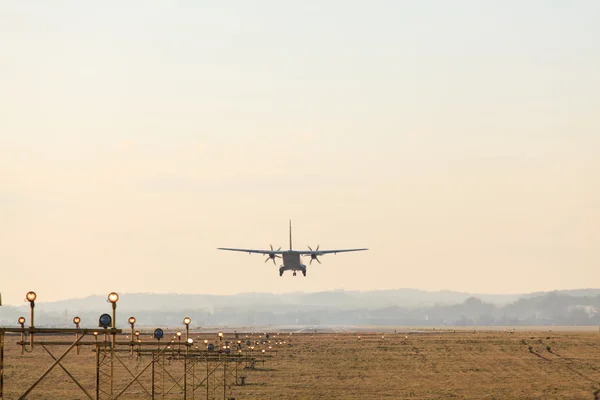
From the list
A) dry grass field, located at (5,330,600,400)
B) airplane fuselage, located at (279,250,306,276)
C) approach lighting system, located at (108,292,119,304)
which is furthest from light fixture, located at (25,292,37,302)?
airplane fuselage, located at (279,250,306,276)

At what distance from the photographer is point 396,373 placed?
368ft

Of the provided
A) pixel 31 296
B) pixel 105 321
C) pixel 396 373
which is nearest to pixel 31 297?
pixel 31 296

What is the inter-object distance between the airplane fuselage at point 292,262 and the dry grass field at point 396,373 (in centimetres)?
1757

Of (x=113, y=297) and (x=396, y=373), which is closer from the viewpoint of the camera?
(x=113, y=297)

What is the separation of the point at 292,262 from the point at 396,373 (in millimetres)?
78579

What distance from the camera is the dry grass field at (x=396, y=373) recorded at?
284ft

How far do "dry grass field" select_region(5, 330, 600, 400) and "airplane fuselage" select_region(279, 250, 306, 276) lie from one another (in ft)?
57.7

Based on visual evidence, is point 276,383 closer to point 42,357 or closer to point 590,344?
point 42,357

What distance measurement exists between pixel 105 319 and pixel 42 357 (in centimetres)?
11221

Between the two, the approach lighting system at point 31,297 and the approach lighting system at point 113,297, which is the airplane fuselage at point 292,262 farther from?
the approach lighting system at point 31,297

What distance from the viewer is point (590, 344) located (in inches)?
7101

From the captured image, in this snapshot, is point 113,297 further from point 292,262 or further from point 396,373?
point 292,262

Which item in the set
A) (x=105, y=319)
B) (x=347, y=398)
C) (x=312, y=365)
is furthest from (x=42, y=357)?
(x=105, y=319)

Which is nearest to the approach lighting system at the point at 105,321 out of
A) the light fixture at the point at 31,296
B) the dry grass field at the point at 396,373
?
the light fixture at the point at 31,296
